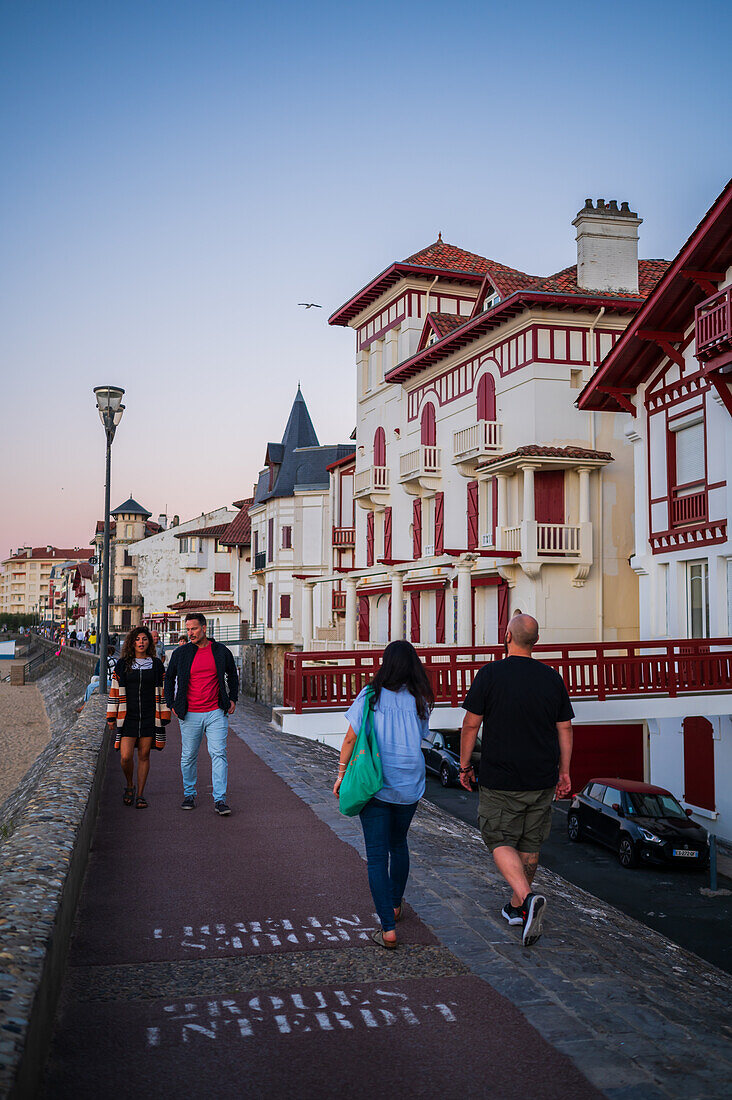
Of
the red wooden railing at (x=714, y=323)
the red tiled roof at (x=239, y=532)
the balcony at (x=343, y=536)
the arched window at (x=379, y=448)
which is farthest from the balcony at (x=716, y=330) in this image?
the red tiled roof at (x=239, y=532)

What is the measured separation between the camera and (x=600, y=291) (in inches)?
1003

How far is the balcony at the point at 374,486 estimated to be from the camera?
34625 mm

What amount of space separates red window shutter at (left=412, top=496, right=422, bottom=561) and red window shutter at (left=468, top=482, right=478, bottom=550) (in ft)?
12.7

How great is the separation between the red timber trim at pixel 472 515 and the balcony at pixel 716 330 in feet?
37.1

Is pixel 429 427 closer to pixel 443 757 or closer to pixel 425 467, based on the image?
pixel 425 467

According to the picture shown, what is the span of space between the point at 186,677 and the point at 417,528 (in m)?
23.9

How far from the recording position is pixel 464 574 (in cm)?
2256

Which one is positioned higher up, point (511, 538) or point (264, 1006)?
point (511, 538)

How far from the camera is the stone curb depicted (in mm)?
3166

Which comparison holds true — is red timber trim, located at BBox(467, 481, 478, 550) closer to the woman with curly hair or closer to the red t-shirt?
the woman with curly hair

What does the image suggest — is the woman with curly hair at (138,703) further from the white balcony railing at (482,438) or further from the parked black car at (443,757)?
the white balcony railing at (482,438)

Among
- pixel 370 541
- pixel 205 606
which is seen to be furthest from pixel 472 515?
pixel 205 606

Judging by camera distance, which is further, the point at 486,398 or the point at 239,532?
the point at 239,532

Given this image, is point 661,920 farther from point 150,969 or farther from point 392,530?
point 392,530
